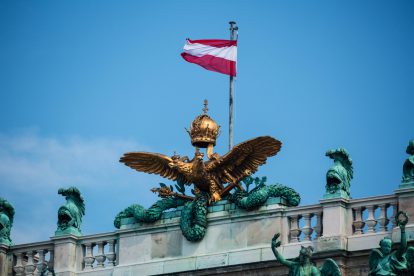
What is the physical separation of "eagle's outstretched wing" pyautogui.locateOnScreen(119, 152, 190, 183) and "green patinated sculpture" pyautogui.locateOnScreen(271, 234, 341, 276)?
4.62 metres

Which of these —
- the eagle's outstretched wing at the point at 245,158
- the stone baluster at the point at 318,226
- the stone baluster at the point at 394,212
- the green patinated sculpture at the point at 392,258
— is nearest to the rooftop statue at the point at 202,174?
the eagle's outstretched wing at the point at 245,158

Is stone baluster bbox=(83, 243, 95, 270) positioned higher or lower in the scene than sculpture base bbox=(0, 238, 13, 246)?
lower

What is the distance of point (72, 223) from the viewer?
54.4m

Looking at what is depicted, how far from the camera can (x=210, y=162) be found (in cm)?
5275

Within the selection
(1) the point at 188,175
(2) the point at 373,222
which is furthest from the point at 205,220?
(2) the point at 373,222

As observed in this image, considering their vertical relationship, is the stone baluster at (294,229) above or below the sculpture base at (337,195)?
below

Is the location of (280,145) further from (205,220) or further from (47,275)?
(47,275)

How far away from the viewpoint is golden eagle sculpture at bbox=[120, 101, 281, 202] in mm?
52219

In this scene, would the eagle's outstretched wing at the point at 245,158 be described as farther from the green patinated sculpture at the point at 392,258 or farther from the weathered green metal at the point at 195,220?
the green patinated sculpture at the point at 392,258

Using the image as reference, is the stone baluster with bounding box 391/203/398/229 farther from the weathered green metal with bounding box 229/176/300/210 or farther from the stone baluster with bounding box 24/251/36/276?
the stone baluster with bounding box 24/251/36/276

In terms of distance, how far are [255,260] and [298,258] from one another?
2.01 m

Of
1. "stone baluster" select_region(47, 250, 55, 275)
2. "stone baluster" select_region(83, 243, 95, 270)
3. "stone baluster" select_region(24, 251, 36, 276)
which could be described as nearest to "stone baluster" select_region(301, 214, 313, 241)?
"stone baluster" select_region(83, 243, 95, 270)

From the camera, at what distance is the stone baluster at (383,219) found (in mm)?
49906

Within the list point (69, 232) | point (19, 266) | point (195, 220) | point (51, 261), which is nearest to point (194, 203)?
point (195, 220)
